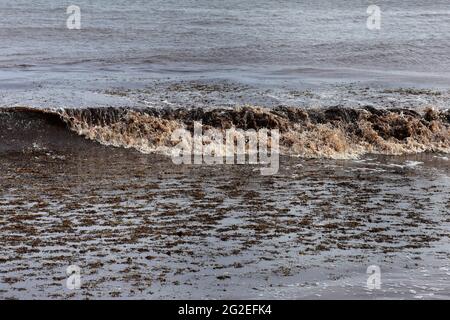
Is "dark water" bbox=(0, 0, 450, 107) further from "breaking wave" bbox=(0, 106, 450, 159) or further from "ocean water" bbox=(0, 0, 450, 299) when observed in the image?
"breaking wave" bbox=(0, 106, 450, 159)

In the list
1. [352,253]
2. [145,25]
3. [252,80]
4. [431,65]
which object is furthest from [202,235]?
[145,25]

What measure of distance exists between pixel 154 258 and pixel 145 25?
22.5 m

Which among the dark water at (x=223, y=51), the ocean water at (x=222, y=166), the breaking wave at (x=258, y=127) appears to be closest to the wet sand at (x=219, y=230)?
the ocean water at (x=222, y=166)

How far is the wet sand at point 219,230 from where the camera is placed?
24.9ft

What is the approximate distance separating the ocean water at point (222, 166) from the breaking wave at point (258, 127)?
0.13ft

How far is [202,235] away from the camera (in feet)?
29.8

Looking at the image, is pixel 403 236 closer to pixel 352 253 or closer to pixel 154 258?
pixel 352 253

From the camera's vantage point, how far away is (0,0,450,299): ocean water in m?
7.97

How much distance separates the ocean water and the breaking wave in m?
0.04

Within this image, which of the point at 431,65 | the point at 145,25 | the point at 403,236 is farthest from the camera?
the point at 145,25

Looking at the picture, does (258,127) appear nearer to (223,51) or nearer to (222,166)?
(222,166)

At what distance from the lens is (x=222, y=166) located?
13.1 metres

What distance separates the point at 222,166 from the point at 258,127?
304cm
